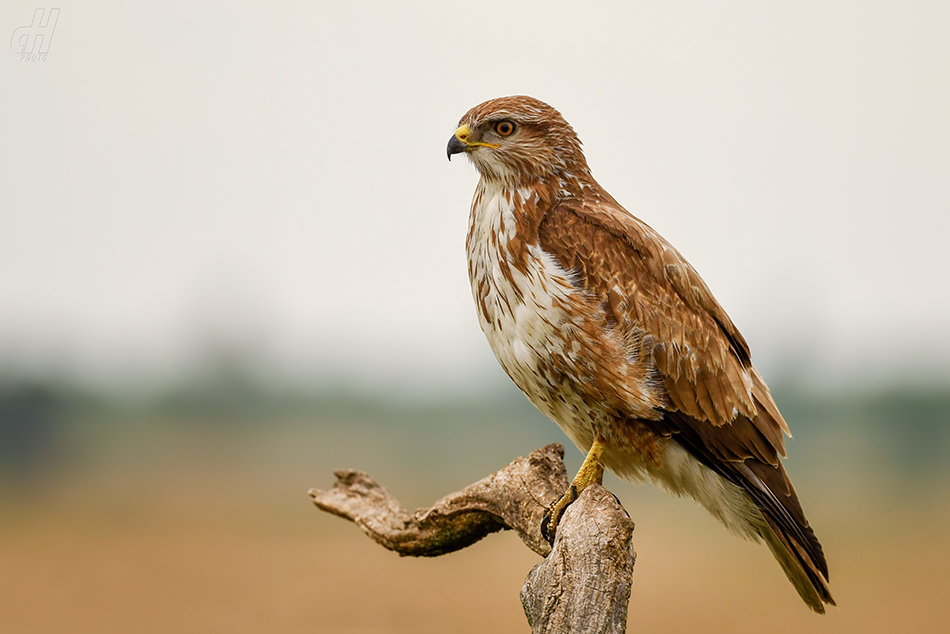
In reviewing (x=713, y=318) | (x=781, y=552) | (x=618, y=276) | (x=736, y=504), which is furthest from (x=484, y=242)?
(x=781, y=552)

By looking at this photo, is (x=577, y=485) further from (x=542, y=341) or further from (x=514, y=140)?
(x=514, y=140)

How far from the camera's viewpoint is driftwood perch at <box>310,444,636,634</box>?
3.43m

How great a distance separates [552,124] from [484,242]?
793 mm

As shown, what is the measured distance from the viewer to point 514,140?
447 cm

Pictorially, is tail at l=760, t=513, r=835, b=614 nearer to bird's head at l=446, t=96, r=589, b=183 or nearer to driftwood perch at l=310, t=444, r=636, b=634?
driftwood perch at l=310, t=444, r=636, b=634

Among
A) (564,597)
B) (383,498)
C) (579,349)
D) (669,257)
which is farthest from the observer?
(383,498)

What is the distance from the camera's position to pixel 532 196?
443cm

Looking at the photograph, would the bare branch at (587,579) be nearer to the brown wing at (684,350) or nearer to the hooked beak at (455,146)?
the brown wing at (684,350)

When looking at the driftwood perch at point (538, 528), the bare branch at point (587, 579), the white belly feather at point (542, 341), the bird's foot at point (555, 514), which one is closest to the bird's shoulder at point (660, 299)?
the white belly feather at point (542, 341)

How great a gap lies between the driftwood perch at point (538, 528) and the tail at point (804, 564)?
119 cm

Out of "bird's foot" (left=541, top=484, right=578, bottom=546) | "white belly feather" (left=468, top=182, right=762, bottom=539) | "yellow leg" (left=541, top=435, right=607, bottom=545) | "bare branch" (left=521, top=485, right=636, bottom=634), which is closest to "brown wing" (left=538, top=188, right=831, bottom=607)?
"white belly feather" (left=468, top=182, right=762, bottom=539)

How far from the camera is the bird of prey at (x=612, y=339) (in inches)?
162

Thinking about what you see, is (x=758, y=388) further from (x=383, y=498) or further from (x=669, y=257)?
(x=383, y=498)

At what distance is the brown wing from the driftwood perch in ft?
2.58
